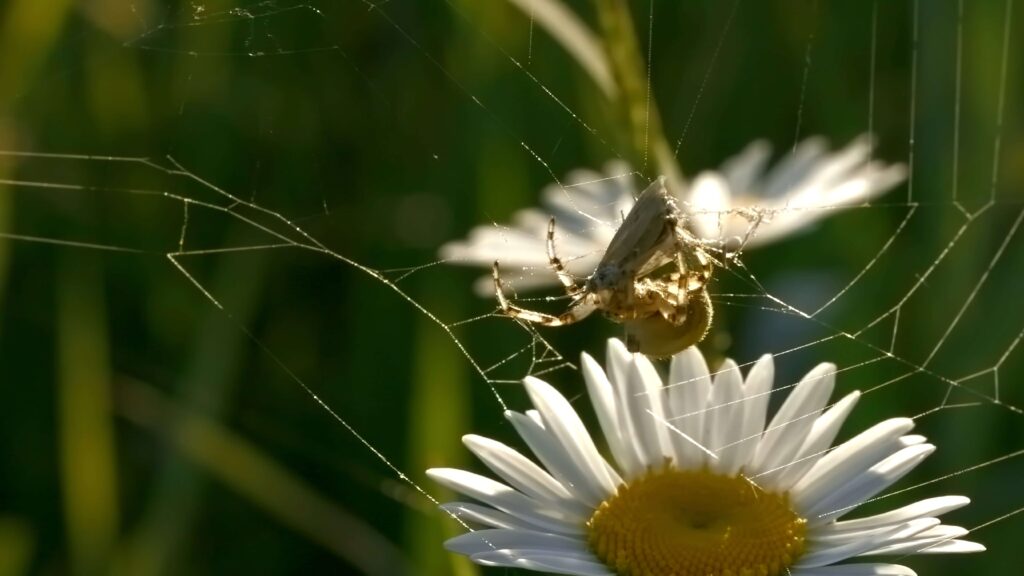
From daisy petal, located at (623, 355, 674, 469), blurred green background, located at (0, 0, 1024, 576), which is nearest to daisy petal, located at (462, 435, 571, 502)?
daisy petal, located at (623, 355, 674, 469)

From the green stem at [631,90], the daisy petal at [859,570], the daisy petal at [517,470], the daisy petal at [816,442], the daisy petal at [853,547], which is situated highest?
the green stem at [631,90]

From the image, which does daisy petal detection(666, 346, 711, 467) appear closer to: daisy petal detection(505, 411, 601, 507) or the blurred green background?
daisy petal detection(505, 411, 601, 507)

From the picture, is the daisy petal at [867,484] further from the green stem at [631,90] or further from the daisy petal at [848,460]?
the green stem at [631,90]

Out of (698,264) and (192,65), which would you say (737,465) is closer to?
(698,264)

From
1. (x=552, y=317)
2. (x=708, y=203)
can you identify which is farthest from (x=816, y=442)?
(x=708, y=203)

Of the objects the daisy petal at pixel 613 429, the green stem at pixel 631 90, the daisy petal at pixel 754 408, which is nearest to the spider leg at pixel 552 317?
the daisy petal at pixel 613 429

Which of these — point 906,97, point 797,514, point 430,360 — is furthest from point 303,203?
point 797,514

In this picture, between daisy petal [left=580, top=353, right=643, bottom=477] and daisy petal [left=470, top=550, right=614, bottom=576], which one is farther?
daisy petal [left=580, top=353, right=643, bottom=477]
